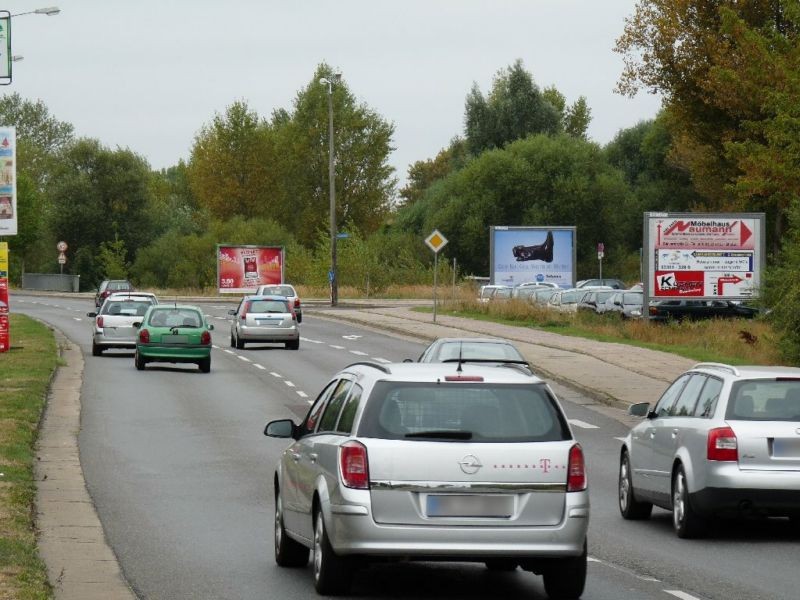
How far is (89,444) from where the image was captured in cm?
2133

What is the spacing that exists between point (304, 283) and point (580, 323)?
4360 cm

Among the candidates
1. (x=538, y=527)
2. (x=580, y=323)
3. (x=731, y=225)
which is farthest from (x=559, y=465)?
(x=580, y=323)

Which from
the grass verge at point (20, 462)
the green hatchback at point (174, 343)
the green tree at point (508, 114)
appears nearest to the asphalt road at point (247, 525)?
the grass verge at point (20, 462)

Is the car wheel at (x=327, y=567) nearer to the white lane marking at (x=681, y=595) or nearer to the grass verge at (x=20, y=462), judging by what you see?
the grass verge at (x=20, y=462)

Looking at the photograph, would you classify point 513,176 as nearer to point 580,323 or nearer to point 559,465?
point 580,323

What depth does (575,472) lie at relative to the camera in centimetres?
977

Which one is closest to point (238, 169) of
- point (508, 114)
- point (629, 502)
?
point (508, 114)

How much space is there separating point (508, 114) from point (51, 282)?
33.9 metres

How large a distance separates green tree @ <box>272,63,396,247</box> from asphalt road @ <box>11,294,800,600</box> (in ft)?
293

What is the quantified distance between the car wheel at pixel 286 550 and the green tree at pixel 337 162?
355 feet

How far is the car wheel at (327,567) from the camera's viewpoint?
390 inches

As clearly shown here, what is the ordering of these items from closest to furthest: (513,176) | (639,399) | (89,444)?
(89,444) < (639,399) < (513,176)

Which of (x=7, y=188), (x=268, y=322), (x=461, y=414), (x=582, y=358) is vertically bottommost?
(x=582, y=358)

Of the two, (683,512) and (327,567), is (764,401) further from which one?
(327,567)
